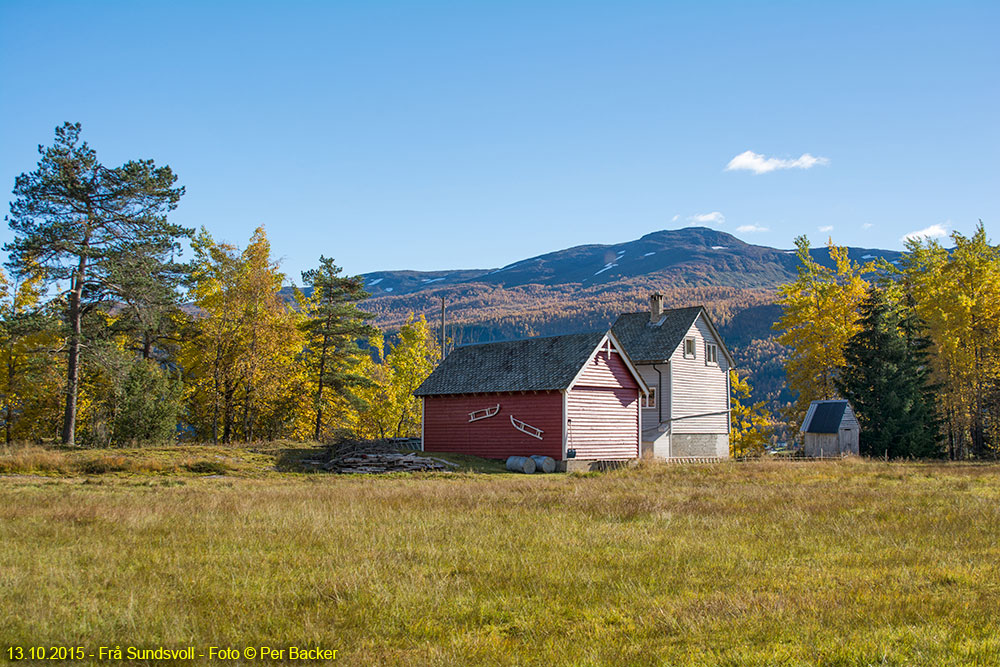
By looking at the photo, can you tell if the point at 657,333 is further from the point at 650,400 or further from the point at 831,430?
the point at 831,430

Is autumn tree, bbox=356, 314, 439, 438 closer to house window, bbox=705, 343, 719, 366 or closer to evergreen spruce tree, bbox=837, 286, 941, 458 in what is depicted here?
house window, bbox=705, 343, 719, 366

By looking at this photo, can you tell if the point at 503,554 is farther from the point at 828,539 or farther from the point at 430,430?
the point at 430,430

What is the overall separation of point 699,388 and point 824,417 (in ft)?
23.9

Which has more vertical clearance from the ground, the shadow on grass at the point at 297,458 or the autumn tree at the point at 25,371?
the autumn tree at the point at 25,371

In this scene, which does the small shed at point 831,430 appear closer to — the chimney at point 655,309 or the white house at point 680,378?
the white house at point 680,378

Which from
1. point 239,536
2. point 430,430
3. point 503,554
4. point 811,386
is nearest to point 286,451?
point 430,430

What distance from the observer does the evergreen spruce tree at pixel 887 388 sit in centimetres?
4519

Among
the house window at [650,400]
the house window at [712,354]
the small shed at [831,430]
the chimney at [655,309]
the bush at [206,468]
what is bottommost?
the bush at [206,468]

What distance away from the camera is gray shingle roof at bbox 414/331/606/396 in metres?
34.8

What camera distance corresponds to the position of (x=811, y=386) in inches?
1973

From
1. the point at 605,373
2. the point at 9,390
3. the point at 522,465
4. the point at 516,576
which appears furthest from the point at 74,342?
the point at 516,576

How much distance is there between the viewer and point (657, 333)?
45.5 meters

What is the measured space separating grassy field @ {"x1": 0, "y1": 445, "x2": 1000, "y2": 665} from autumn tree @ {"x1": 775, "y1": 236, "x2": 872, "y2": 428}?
30.8 m

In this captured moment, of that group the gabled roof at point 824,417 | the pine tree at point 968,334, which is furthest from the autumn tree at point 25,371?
the pine tree at point 968,334
